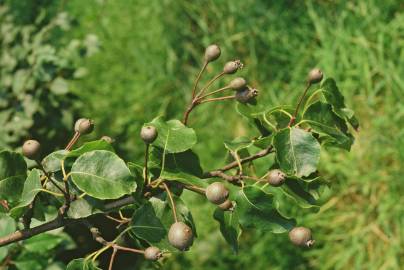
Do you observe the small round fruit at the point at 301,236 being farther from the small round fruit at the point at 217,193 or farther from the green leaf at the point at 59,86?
the green leaf at the point at 59,86

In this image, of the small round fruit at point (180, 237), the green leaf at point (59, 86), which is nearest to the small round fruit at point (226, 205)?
the small round fruit at point (180, 237)

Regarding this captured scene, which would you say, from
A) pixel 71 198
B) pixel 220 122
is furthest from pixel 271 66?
pixel 71 198

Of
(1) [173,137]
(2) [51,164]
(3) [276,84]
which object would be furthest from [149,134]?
(3) [276,84]

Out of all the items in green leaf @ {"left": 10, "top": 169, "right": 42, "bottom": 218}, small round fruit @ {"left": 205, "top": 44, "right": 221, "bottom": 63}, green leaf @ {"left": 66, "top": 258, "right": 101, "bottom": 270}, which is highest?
small round fruit @ {"left": 205, "top": 44, "right": 221, "bottom": 63}

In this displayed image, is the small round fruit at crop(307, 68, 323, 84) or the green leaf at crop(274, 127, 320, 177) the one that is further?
the small round fruit at crop(307, 68, 323, 84)

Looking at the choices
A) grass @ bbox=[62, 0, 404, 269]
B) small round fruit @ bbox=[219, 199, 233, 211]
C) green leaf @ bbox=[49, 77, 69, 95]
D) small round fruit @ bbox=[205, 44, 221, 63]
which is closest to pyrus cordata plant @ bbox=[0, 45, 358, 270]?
small round fruit @ bbox=[219, 199, 233, 211]

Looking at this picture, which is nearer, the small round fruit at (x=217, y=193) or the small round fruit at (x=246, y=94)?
the small round fruit at (x=217, y=193)

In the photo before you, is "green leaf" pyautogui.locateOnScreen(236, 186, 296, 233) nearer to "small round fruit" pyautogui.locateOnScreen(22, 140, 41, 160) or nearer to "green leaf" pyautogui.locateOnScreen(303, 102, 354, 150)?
"green leaf" pyautogui.locateOnScreen(303, 102, 354, 150)
